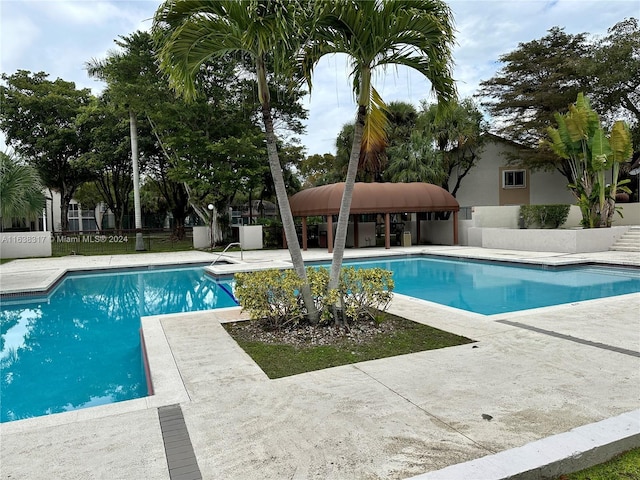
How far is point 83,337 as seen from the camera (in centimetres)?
775

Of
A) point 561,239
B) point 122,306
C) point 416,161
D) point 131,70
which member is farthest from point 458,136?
point 122,306

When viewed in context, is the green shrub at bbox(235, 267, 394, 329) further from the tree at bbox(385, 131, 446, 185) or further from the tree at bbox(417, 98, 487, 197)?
the tree at bbox(417, 98, 487, 197)

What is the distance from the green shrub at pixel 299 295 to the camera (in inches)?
228

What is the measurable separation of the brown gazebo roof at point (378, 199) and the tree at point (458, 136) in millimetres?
4721

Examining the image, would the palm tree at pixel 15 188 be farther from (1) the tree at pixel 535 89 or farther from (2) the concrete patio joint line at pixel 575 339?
(1) the tree at pixel 535 89

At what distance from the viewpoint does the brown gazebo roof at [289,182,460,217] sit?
1908 centimetres

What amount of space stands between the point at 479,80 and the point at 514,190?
277 inches

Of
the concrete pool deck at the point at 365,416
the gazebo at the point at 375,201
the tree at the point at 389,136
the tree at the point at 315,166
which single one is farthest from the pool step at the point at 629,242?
the tree at the point at 315,166

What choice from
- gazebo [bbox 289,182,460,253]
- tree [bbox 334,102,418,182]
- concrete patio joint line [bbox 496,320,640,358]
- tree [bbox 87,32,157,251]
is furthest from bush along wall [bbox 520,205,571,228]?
tree [bbox 87,32,157,251]

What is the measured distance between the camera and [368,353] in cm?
507

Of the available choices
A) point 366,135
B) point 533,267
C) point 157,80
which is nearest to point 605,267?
point 533,267

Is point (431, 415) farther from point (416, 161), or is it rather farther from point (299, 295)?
point (416, 161)

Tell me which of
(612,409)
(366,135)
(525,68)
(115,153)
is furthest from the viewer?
(115,153)

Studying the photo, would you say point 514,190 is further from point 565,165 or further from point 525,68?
point 525,68
